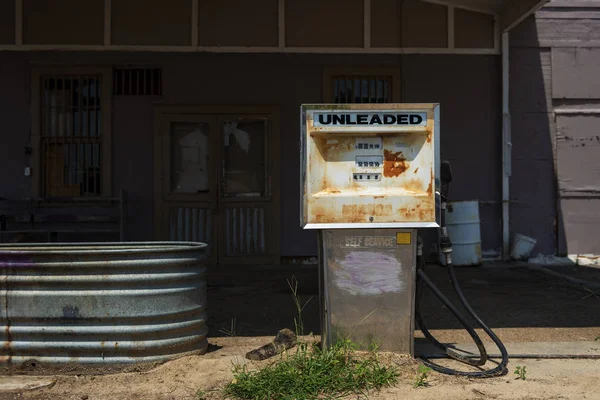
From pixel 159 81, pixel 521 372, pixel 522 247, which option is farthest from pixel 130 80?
pixel 521 372

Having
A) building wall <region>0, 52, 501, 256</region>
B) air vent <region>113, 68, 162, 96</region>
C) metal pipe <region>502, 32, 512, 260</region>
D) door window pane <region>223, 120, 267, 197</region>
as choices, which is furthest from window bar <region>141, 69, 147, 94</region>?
metal pipe <region>502, 32, 512, 260</region>

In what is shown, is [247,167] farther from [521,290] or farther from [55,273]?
[55,273]

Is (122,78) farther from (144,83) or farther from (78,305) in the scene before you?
(78,305)

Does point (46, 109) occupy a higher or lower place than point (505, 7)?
lower

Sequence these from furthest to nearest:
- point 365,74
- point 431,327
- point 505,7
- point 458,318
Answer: point 365,74 → point 505,7 → point 431,327 → point 458,318

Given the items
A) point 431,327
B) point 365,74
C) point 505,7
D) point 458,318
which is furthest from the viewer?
point 365,74

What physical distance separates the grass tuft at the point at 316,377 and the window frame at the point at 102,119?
261 inches

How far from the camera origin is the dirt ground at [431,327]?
14.2ft

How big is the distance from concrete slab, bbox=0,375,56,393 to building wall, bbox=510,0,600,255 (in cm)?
842

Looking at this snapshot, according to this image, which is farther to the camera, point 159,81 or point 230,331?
point 159,81

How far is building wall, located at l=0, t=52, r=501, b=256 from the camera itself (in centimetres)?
1034

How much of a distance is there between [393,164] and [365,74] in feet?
20.4

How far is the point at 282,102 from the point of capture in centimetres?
1048

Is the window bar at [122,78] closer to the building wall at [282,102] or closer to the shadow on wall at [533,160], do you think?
the building wall at [282,102]
